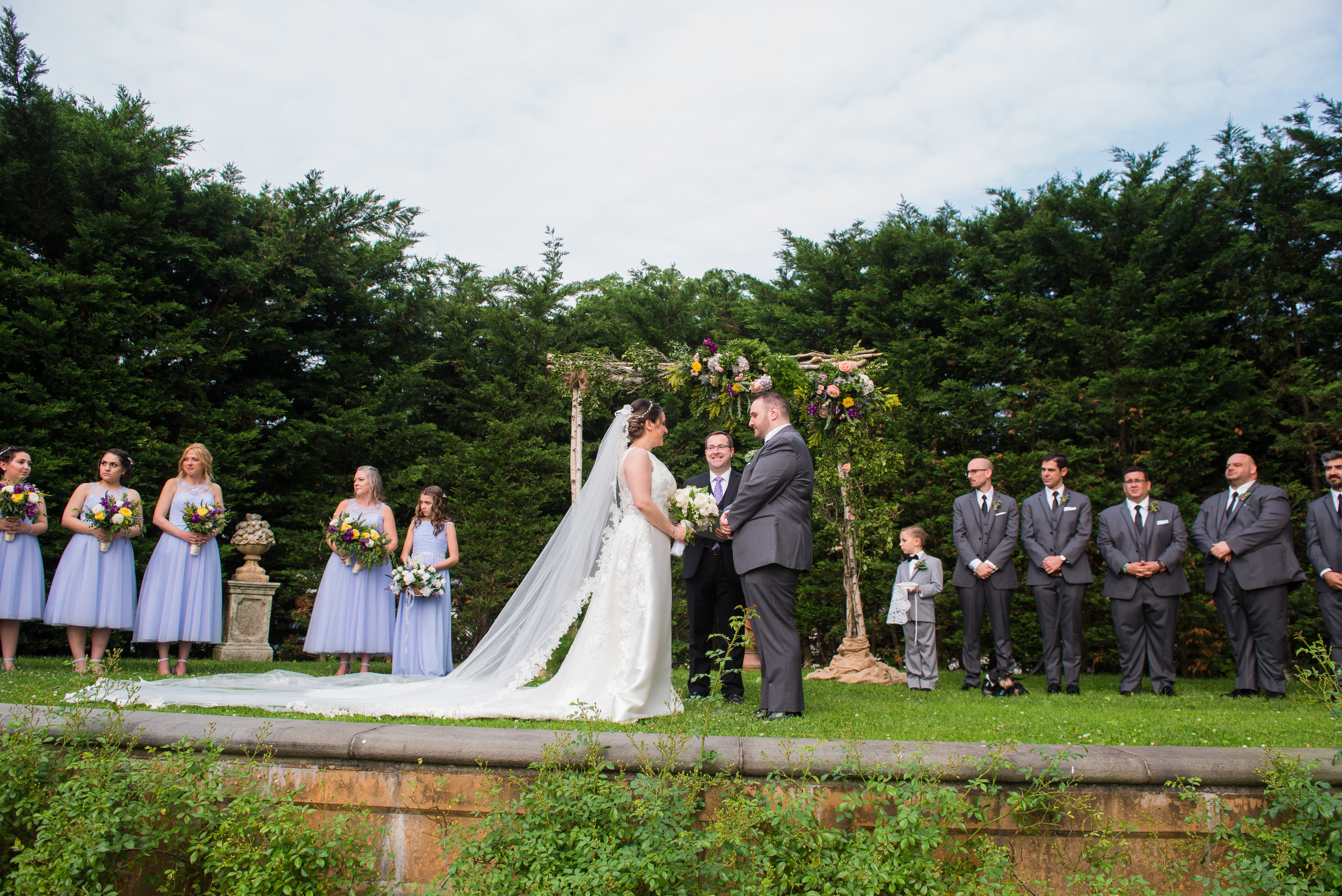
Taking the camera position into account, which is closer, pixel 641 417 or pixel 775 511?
pixel 775 511

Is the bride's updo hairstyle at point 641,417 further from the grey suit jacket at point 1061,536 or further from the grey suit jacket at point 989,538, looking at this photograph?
the grey suit jacket at point 1061,536

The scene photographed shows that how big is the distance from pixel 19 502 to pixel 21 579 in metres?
0.67

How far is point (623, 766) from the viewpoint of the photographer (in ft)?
11.1

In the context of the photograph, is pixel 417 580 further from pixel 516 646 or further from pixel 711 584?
pixel 711 584

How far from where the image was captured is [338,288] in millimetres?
14477

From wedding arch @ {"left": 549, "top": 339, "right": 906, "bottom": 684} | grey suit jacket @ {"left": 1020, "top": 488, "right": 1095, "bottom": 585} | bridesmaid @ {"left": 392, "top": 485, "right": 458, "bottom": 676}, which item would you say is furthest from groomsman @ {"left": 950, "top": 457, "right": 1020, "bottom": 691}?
bridesmaid @ {"left": 392, "top": 485, "right": 458, "bottom": 676}

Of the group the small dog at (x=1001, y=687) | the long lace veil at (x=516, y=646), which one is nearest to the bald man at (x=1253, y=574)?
the small dog at (x=1001, y=687)

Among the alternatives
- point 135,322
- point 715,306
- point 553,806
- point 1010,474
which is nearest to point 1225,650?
point 1010,474

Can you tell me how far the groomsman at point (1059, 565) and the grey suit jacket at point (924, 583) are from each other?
3.33 feet

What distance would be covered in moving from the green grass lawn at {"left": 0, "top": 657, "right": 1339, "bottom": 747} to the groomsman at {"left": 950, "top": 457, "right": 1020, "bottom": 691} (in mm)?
533

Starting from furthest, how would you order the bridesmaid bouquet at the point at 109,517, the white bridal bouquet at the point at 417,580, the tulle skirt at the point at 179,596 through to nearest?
the white bridal bouquet at the point at 417,580 → the tulle skirt at the point at 179,596 → the bridesmaid bouquet at the point at 109,517

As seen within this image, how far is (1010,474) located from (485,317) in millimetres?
10532

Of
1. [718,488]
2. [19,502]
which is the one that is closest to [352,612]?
[19,502]

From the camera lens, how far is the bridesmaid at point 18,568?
695cm
